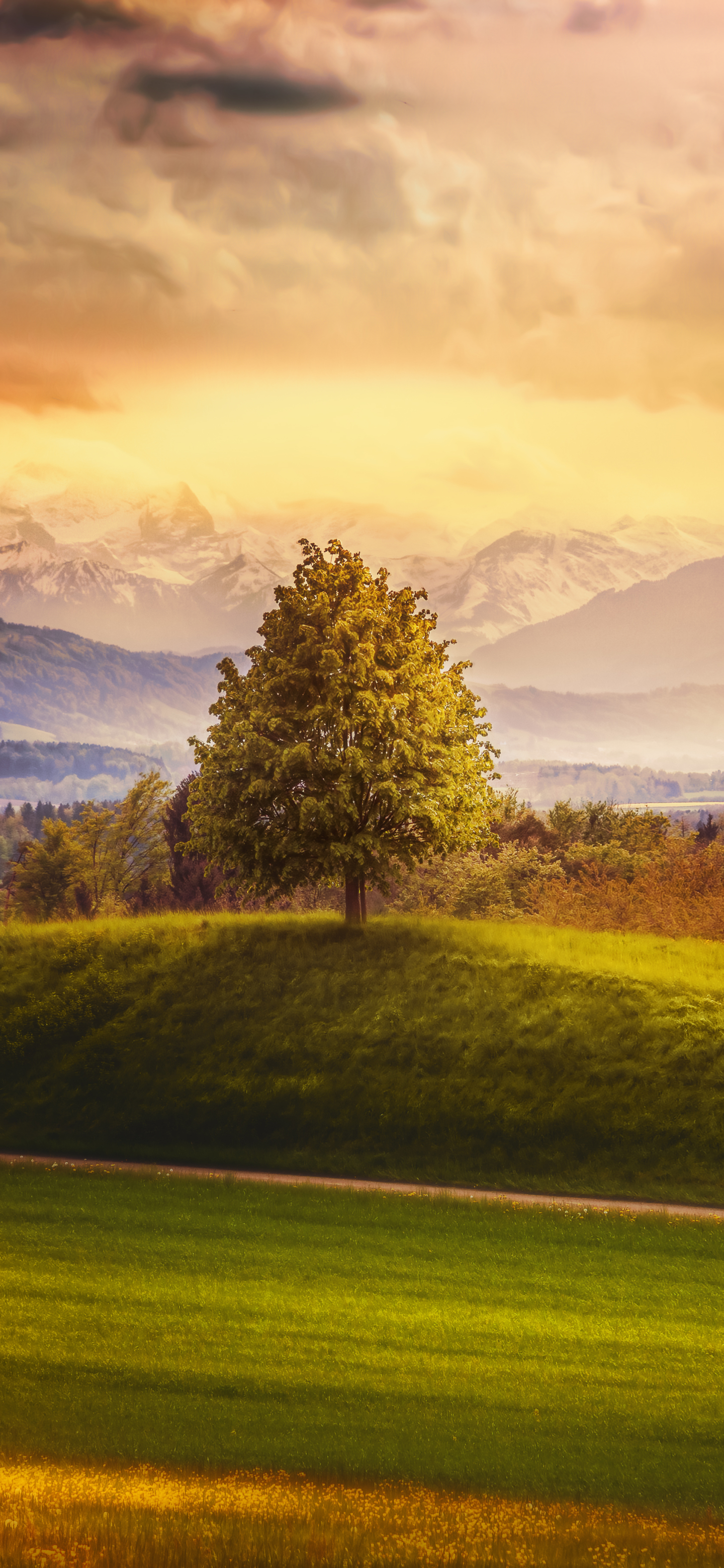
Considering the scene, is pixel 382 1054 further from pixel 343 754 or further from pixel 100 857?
pixel 100 857

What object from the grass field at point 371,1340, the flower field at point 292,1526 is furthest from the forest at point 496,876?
the flower field at point 292,1526

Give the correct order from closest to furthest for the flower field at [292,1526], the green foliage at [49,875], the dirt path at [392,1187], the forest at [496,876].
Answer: the flower field at [292,1526] < the dirt path at [392,1187] < the forest at [496,876] < the green foliage at [49,875]

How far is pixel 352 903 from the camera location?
102 feet

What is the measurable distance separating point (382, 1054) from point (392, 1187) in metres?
4.49

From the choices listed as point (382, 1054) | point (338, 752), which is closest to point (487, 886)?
point (338, 752)

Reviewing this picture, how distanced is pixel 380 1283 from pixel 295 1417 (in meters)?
4.40

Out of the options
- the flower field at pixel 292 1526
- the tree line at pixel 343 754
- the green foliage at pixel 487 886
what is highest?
the tree line at pixel 343 754

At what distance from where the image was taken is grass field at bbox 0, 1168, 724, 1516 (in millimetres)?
10695

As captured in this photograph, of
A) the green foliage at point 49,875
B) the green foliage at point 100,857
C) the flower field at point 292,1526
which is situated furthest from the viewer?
the green foliage at point 100,857

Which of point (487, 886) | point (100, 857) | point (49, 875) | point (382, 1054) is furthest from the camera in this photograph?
point (100, 857)

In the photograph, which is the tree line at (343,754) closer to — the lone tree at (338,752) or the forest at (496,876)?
the lone tree at (338,752)

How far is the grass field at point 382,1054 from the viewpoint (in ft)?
72.6

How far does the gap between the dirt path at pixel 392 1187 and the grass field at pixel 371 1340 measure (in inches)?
22.0

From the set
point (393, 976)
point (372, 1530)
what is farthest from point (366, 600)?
point (372, 1530)
